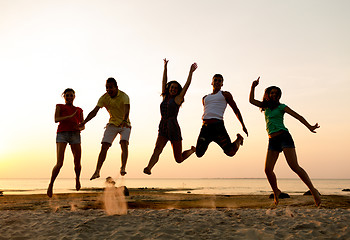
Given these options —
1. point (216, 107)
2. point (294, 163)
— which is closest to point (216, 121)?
point (216, 107)

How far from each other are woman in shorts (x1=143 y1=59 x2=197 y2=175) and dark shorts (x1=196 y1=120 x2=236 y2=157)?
478mm

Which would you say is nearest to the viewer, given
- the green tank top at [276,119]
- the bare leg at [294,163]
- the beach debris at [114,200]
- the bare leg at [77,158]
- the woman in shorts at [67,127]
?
the bare leg at [294,163]

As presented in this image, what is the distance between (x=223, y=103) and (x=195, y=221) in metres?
2.81

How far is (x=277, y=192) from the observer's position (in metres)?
7.82

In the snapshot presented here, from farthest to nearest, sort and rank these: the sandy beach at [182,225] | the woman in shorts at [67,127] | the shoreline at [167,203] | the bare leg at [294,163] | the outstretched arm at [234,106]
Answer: the shoreline at [167,203] → the woman in shorts at [67,127] → the outstretched arm at [234,106] → the bare leg at [294,163] → the sandy beach at [182,225]

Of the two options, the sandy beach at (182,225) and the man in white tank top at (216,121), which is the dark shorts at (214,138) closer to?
the man in white tank top at (216,121)

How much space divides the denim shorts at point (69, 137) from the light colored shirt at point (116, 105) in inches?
51.7

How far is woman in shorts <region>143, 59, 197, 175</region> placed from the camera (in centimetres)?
753

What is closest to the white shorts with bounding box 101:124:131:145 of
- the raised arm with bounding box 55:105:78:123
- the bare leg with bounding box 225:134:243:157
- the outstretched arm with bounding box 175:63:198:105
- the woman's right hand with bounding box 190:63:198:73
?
the raised arm with bounding box 55:105:78:123

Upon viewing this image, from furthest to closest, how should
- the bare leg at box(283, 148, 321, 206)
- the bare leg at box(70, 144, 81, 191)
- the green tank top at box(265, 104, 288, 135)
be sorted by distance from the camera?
the bare leg at box(70, 144, 81, 191)
the green tank top at box(265, 104, 288, 135)
the bare leg at box(283, 148, 321, 206)

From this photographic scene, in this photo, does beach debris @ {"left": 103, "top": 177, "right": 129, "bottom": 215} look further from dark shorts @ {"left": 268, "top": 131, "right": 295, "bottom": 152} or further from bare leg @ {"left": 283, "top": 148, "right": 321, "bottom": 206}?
bare leg @ {"left": 283, "top": 148, "right": 321, "bottom": 206}

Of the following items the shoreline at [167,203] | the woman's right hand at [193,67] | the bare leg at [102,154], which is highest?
the woman's right hand at [193,67]

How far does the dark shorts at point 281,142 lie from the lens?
283 inches

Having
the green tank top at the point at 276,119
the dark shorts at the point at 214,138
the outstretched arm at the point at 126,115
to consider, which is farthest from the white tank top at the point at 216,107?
the outstretched arm at the point at 126,115
